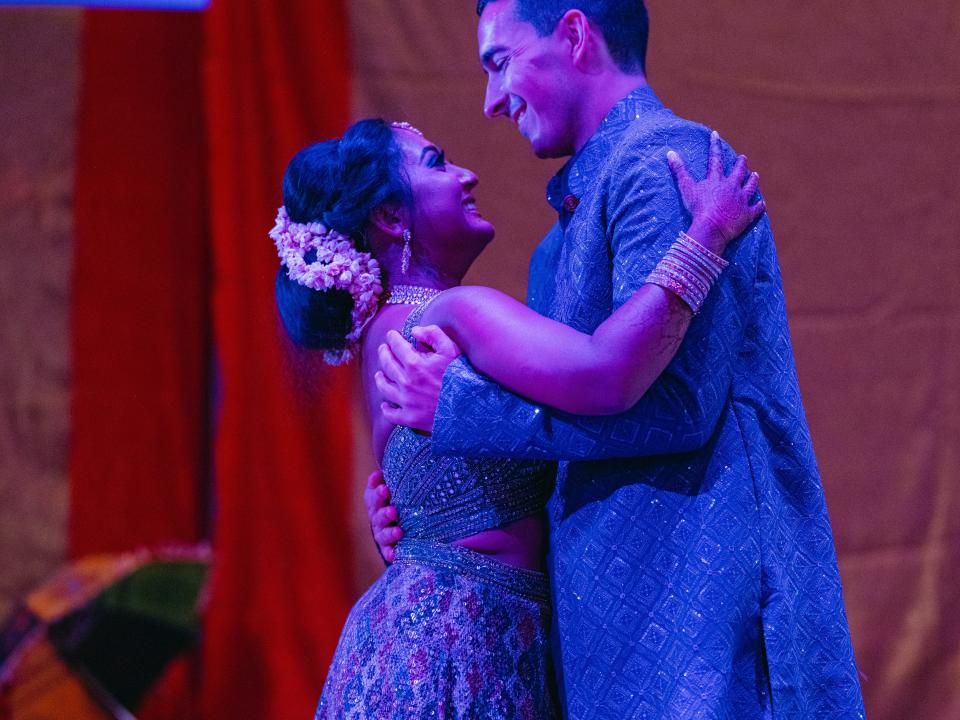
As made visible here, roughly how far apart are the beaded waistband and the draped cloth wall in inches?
57.1

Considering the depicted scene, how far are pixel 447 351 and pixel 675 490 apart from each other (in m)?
0.37

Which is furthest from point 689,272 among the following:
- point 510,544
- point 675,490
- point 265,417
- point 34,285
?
point 34,285

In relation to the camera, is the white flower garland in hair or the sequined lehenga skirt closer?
the sequined lehenga skirt

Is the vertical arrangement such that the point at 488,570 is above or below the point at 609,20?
below

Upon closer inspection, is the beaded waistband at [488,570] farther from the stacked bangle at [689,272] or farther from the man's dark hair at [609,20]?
the man's dark hair at [609,20]

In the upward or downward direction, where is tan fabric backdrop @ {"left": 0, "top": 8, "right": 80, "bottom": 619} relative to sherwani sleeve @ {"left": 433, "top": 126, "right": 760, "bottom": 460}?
downward

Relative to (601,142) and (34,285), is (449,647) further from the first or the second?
(34,285)

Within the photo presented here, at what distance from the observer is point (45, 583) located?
9.96ft

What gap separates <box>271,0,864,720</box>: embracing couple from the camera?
135 centimetres

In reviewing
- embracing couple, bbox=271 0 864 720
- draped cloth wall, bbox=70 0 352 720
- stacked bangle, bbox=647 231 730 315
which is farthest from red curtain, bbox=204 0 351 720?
stacked bangle, bbox=647 231 730 315

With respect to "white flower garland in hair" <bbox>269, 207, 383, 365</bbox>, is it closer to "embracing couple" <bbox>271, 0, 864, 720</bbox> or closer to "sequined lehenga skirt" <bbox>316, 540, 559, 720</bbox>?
"embracing couple" <bbox>271, 0, 864, 720</bbox>

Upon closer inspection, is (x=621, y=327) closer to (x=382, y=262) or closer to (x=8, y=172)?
(x=382, y=262)

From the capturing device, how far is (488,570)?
159 cm

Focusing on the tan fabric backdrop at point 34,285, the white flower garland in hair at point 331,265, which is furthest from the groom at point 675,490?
the tan fabric backdrop at point 34,285
